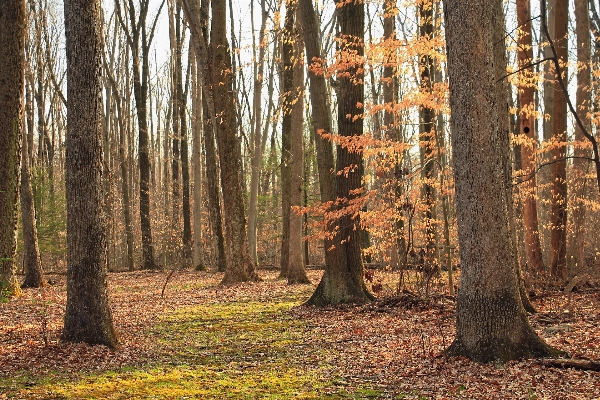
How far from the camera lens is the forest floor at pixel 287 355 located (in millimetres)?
5070

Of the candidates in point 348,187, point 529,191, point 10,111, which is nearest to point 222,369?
point 348,187

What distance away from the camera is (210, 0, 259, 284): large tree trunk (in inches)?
Answer: 585

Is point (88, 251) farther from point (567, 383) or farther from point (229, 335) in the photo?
point (567, 383)

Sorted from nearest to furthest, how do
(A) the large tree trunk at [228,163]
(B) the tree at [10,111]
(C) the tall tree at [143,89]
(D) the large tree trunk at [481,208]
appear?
(D) the large tree trunk at [481,208]
(B) the tree at [10,111]
(A) the large tree trunk at [228,163]
(C) the tall tree at [143,89]

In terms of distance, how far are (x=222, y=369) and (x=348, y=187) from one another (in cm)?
488

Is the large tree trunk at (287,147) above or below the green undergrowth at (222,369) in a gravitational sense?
above

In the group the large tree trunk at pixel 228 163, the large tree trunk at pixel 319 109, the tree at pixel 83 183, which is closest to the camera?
the tree at pixel 83 183

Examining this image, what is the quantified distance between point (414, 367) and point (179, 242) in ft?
75.6

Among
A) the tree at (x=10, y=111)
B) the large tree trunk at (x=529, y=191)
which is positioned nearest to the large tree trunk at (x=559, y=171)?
the large tree trunk at (x=529, y=191)

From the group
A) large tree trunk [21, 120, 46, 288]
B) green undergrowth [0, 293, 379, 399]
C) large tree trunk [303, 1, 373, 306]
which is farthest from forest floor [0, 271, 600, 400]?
large tree trunk [21, 120, 46, 288]

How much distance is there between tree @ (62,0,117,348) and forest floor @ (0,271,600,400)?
36 cm

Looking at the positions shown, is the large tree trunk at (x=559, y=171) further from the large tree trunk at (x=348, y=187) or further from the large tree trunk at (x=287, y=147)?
the large tree trunk at (x=287, y=147)

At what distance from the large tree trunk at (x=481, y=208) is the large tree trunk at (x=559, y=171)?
6.58 meters

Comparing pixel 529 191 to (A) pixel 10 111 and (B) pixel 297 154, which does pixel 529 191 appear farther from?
(A) pixel 10 111
